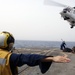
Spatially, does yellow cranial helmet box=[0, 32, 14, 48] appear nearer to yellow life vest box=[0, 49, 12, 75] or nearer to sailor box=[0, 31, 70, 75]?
sailor box=[0, 31, 70, 75]

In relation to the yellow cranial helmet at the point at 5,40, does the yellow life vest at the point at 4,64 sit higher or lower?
lower

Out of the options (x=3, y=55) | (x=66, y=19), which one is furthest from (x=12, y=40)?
(x=66, y=19)

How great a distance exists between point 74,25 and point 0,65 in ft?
141

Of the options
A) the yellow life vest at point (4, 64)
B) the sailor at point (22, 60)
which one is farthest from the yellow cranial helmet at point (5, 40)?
the yellow life vest at point (4, 64)

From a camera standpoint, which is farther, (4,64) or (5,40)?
(5,40)

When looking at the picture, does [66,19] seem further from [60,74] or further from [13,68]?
[13,68]

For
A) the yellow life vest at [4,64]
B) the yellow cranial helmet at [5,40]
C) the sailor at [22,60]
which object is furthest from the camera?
the yellow cranial helmet at [5,40]

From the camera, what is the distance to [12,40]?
15.5ft

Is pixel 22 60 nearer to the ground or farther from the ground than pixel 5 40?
nearer to the ground

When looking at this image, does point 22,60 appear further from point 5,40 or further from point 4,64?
point 5,40

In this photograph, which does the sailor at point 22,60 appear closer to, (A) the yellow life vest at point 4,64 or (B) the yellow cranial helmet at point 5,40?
(A) the yellow life vest at point 4,64

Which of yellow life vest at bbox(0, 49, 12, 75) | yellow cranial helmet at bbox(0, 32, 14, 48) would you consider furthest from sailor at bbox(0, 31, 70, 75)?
yellow cranial helmet at bbox(0, 32, 14, 48)

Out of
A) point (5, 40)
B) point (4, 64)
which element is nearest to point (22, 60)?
point (4, 64)

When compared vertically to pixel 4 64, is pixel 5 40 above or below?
above
